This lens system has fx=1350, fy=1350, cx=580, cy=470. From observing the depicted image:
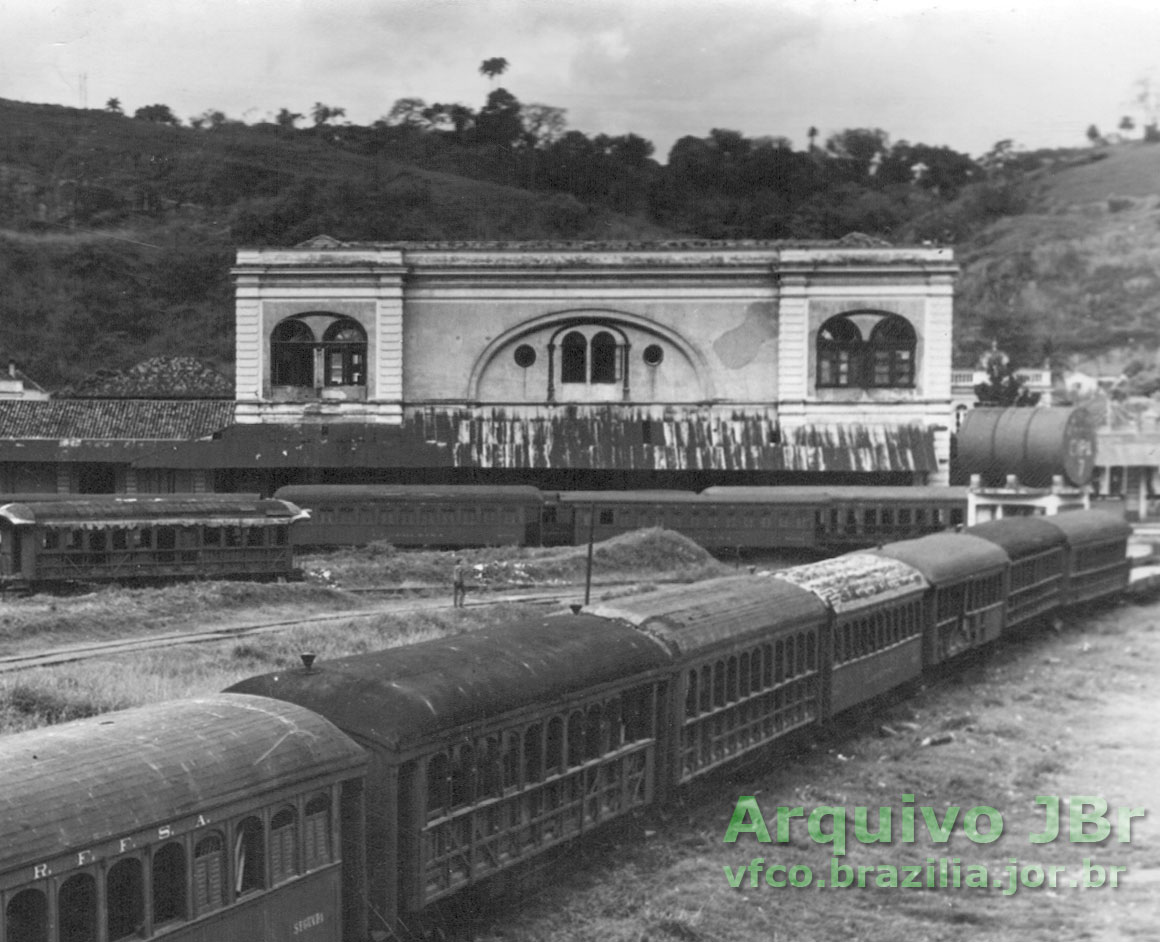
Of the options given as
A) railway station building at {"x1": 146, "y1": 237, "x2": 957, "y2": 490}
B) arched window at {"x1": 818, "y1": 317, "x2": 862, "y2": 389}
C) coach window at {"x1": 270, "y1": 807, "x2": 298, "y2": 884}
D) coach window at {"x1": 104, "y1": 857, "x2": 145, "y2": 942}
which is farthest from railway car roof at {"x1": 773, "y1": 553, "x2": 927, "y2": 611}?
arched window at {"x1": 818, "y1": 317, "x2": 862, "y2": 389}

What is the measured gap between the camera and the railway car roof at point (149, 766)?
26.6ft

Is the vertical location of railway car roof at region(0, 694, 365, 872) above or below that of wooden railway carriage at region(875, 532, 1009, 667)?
above

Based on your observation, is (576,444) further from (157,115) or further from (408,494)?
(157,115)

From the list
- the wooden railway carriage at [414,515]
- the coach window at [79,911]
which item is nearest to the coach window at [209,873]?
the coach window at [79,911]

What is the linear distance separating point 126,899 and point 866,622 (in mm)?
14973

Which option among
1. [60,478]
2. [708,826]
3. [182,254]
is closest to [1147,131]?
[182,254]

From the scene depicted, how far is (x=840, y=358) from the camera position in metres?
49.8

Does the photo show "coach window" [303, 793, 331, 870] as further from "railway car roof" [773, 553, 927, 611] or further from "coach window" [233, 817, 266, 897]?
"railway car roof" [773, 553, 927, 611]

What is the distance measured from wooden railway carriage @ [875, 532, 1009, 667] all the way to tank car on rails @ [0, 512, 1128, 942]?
5.00 meters

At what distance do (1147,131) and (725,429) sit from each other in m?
87.3

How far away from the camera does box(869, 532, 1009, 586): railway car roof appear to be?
24688mm

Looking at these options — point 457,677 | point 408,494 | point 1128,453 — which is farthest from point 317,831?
point 1128,453

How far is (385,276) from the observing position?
162 ft

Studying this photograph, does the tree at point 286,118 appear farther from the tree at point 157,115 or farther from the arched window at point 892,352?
the arched window at point 892,352
